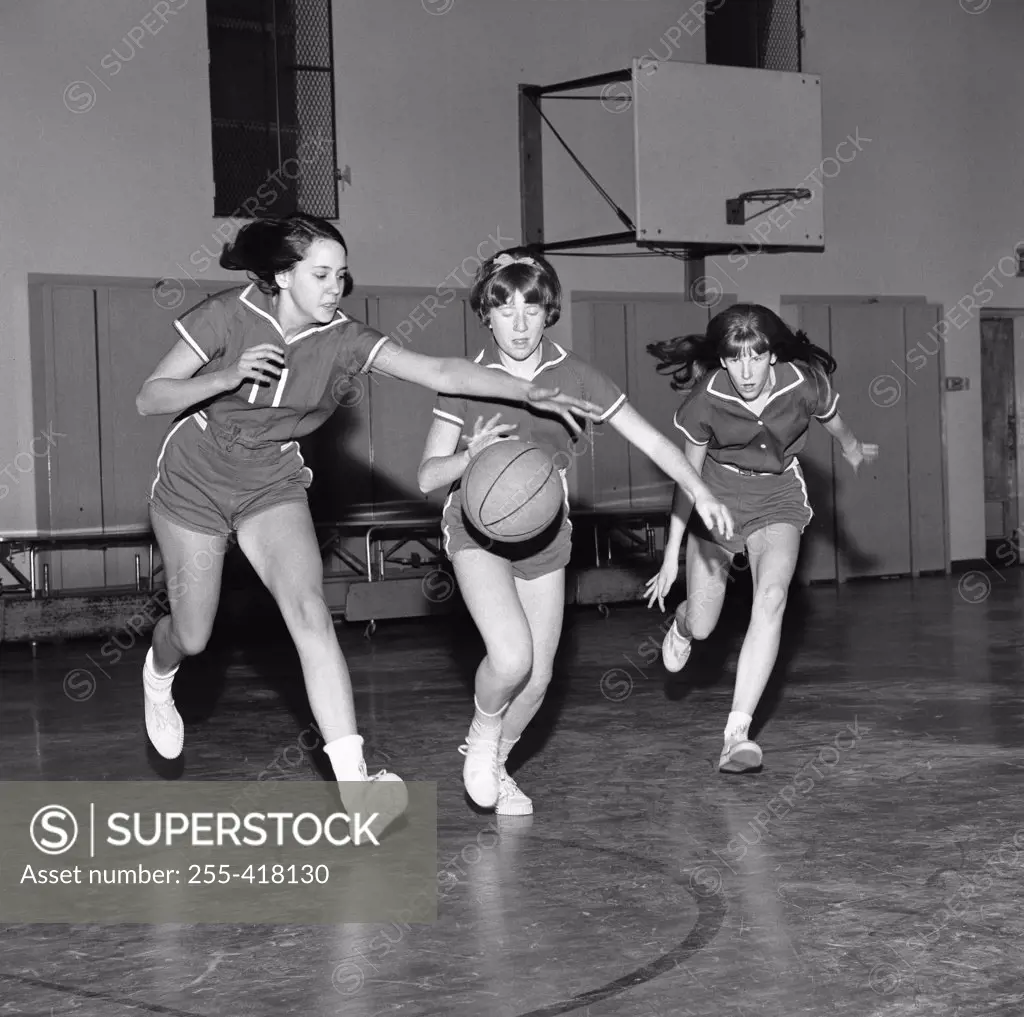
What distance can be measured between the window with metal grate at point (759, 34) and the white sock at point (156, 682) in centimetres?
895

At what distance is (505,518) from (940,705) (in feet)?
10.3

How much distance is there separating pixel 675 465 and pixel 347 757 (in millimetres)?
1209

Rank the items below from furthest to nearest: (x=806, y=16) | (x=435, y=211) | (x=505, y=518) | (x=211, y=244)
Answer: (x=806, y=16)
(x=435, y=211)
(x=211, y=244)
(x=505, y=518)

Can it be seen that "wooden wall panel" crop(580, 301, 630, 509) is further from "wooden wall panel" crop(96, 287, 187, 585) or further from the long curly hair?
the long curly hair

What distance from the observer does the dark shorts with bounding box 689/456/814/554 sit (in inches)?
215

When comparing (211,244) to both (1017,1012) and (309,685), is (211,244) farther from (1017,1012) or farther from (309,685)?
(1017,1012)

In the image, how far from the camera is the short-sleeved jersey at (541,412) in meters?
4.48

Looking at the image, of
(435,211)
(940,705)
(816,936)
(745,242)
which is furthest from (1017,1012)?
(435,211)

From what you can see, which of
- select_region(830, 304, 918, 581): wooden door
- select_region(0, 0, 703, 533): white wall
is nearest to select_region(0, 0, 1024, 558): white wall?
select_region(0, 0, 703, 533): white wall

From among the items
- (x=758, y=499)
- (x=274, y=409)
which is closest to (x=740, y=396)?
(x=758, y=499)

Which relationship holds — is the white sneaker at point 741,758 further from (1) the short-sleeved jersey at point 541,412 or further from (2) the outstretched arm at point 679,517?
(1) the short-sleeved jersey at point 541,412

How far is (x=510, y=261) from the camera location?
4.45m

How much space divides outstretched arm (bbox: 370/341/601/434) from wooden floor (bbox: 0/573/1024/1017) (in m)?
1.21

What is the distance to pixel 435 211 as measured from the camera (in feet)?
38.9
